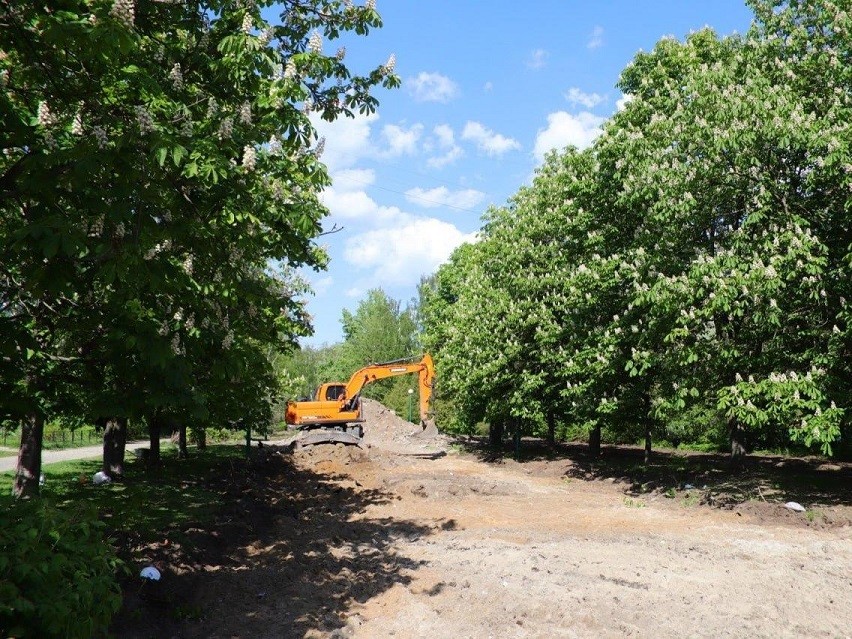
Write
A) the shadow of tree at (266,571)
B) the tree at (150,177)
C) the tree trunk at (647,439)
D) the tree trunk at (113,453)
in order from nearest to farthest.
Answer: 1. the tree at (150,177)
2. the shadow of tree at (266,571)
3. the tree trunk at (113,453)
4. the tree trunk at (647,439)

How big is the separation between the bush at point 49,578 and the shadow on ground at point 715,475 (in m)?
13.7

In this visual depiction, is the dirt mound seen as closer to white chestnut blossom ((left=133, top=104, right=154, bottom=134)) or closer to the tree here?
the tree

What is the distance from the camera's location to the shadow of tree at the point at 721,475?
48.4ft

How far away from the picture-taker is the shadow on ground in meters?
14.7

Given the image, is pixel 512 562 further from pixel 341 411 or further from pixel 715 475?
pixel 341 411

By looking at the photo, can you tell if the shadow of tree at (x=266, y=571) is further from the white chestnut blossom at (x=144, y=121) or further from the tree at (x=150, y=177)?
the white chestnut blossom at (x=144, y=121)

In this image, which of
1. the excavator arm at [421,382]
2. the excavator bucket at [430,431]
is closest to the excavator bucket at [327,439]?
the excavator arm at [421,382]

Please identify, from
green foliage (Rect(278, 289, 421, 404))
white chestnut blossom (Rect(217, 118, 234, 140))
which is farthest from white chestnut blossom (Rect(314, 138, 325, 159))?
green foliage (Rect(278, 289, 421, 404))

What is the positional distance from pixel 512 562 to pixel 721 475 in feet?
37.1

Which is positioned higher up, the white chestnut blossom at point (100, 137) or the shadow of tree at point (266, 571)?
the white chestnut blossom at point (100, 137)

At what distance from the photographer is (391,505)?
15539 mm

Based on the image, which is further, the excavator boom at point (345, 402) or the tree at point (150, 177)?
the excavator boom at point (345, 402)

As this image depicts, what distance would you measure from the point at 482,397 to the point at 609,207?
11.9 meters

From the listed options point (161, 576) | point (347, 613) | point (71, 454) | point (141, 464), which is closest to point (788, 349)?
point (347, 613)
